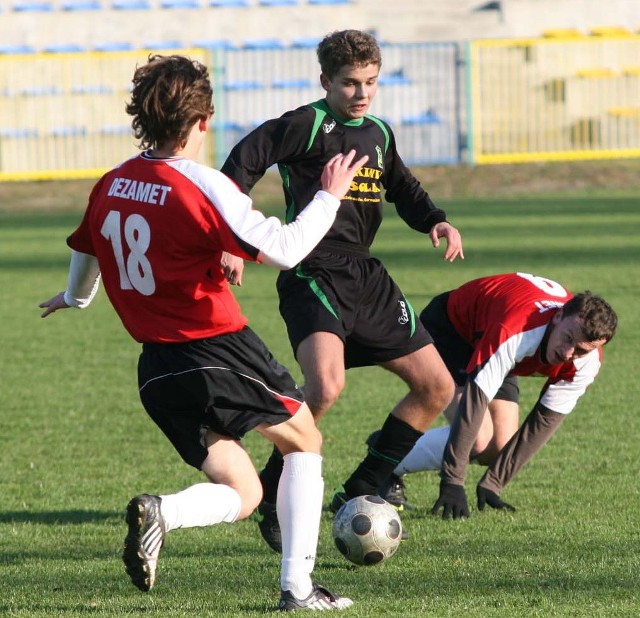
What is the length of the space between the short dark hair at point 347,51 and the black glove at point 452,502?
69.5 inches

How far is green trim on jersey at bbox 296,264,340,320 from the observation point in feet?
17.7

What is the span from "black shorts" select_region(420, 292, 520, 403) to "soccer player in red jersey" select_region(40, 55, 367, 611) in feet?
6.86

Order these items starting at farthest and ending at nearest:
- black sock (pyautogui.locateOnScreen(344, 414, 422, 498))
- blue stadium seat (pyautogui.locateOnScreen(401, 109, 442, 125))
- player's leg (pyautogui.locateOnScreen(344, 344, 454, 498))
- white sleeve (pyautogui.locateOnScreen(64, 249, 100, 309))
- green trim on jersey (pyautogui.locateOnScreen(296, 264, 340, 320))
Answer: blue stadium seat (pyautogui.locateOnScreen(401, 109, 442, 125)), black sock (pyautogui.locateOnScreen(344, 414, 422, 498)), player's leg (pyautogui.locateOnScreen(344, 344, 454, 498)), green trim on jersey (pyautogui.locateOnScreen(296, 264, 340, 320)), white sleeve (pyautogui.locateOnScreen(64, 249, 100, 309))

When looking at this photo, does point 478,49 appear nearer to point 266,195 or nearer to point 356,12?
point 356,12

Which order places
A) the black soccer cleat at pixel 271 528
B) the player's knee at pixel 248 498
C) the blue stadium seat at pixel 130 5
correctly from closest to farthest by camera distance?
1. the player's knee at pixel 248 498
2. the black soccer cleat at pixel 271 528
3. the blue stadium seat at pixel 130 5

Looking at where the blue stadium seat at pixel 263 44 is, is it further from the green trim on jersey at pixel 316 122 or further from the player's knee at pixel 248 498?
the player's knee at pixel 248 498

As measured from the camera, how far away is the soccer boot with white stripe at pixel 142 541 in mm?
3912

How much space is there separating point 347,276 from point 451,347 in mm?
1023

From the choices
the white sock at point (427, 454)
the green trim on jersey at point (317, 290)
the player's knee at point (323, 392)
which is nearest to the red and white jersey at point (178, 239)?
the player's knee at point (323, 392)

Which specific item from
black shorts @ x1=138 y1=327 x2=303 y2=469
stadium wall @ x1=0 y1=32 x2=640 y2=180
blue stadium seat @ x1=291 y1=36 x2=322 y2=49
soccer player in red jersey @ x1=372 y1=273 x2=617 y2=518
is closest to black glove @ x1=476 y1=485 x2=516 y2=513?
soccer player in red jersey @ x1=372 y1=273 x2=617 y2=518

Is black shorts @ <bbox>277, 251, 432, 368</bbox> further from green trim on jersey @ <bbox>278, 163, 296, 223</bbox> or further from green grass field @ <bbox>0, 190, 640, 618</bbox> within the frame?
green grass field @ <bbox>0, 190, 640, 618</bbox>

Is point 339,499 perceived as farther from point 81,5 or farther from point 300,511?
point 81,5

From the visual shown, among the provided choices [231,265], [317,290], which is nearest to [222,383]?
[231,265]

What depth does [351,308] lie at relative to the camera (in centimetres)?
546
